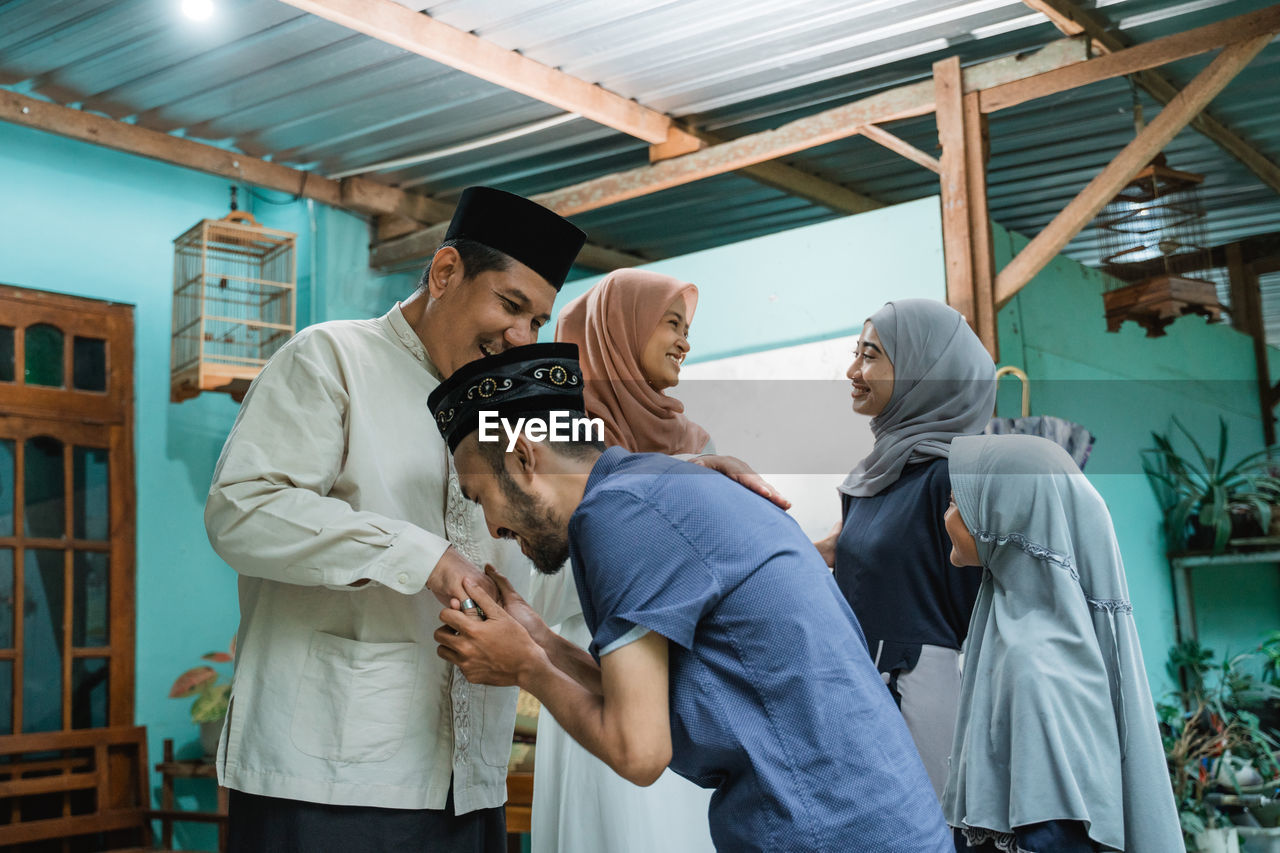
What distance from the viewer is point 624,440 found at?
238cm

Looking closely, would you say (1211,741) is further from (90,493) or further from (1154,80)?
(90,493)

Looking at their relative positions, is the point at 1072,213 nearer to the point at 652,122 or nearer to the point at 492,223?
the point at 652,122

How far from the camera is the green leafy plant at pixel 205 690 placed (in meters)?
4.40

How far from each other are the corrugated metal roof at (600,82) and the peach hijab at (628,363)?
70.1 inches

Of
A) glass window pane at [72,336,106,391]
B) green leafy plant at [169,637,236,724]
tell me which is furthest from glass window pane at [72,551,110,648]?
glass window pane at [72,336,106,391]

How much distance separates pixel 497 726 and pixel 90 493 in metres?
3.59

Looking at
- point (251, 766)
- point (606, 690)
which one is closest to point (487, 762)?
point (251, 766)

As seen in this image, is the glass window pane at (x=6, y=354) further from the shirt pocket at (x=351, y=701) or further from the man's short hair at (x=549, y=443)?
the man's short hair at (x=549, y=443)

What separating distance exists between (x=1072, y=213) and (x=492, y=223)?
2809mm

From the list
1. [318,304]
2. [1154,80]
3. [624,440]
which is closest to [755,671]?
[624,440]

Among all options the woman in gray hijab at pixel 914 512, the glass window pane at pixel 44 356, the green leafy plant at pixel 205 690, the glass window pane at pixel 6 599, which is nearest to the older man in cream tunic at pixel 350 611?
the woman in gray hijab at pixel 914 512

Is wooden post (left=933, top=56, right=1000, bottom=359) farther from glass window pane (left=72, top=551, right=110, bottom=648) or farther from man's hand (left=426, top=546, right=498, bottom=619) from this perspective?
glass window pane (left=72, top=551, right=110, bottom=648)

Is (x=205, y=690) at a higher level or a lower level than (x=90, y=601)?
lower

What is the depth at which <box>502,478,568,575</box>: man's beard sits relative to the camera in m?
1.47
